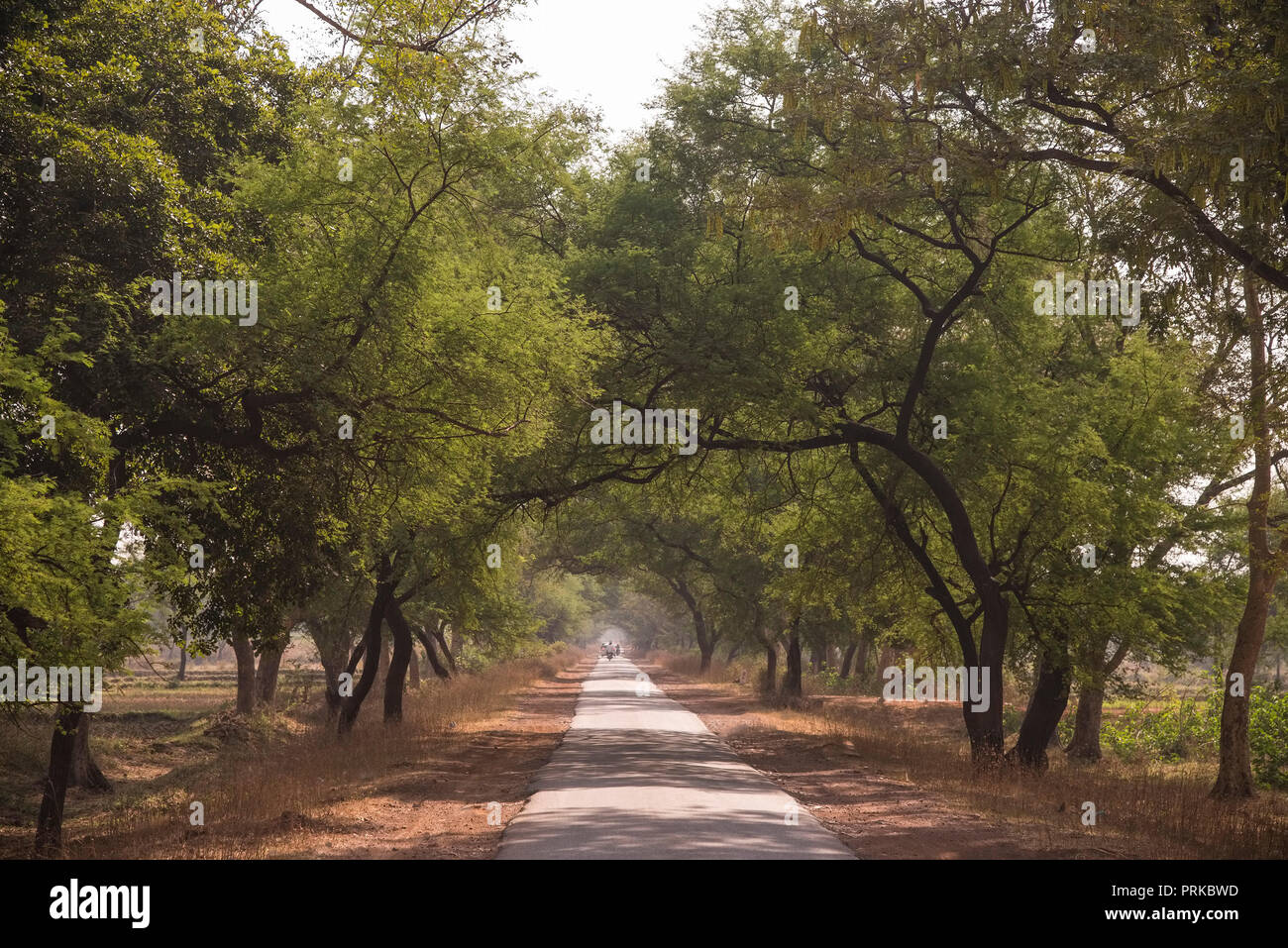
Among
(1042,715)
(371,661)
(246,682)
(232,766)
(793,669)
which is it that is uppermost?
(371,661)

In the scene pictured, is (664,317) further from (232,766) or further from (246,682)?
(246,682)

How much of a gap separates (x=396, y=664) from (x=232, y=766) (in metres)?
5.84

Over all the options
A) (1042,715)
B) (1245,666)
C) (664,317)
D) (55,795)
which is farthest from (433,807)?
(1245,666)

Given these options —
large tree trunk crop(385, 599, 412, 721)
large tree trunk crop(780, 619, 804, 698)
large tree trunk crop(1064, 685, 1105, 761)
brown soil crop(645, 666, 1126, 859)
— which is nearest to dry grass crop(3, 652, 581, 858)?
large tree trunk crop(385, 599, 412, 721)

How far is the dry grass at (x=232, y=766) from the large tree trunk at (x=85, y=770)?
443 millimetres

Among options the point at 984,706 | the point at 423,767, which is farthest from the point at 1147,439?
the point at 423,767

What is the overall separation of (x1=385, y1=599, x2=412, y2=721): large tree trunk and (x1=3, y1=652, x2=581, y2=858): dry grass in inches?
22.0

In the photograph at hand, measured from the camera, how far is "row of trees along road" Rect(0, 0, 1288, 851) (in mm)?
13109

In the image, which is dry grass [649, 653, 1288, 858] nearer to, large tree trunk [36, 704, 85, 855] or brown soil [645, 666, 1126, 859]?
brown soil [645, 666, 1126, 859]

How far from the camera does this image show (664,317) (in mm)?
20156

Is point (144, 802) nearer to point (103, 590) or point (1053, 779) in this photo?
point (103, 590)

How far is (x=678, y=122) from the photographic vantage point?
2181cm

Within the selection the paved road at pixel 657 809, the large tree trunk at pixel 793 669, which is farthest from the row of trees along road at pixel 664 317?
the large tree trunk at pixel 793 669

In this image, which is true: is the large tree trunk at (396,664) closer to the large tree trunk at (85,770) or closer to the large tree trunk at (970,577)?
the large tree trunk at (85,770)
